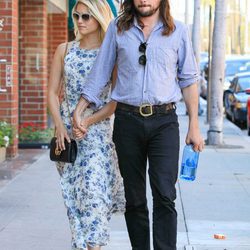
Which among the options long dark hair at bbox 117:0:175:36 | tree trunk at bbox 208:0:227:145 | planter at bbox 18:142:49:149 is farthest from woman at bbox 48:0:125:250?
tree trunk at bbox 208:0:227:145

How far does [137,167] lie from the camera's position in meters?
5.51

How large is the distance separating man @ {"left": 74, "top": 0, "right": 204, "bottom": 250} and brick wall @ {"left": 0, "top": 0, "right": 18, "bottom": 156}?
21.0 ft

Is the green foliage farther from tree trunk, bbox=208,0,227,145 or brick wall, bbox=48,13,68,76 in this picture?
brick wall, bbox=48,13,68,76

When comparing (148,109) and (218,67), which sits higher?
(218,67)

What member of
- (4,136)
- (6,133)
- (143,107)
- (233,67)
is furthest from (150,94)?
(233,67)

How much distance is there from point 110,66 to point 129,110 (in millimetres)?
340

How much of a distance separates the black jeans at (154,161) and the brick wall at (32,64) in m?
9.09

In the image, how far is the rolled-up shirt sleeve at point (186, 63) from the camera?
5426 mm

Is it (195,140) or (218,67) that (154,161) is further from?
(218,67)

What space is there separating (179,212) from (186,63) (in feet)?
10.2

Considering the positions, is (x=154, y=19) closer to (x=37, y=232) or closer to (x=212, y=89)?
(x=37, y=232)

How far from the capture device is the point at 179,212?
27.1 feet

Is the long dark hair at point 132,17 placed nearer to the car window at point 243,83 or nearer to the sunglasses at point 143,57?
the sunglasses at point 143,57

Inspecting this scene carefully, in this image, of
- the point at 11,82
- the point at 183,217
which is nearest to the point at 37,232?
the point at 183,217
